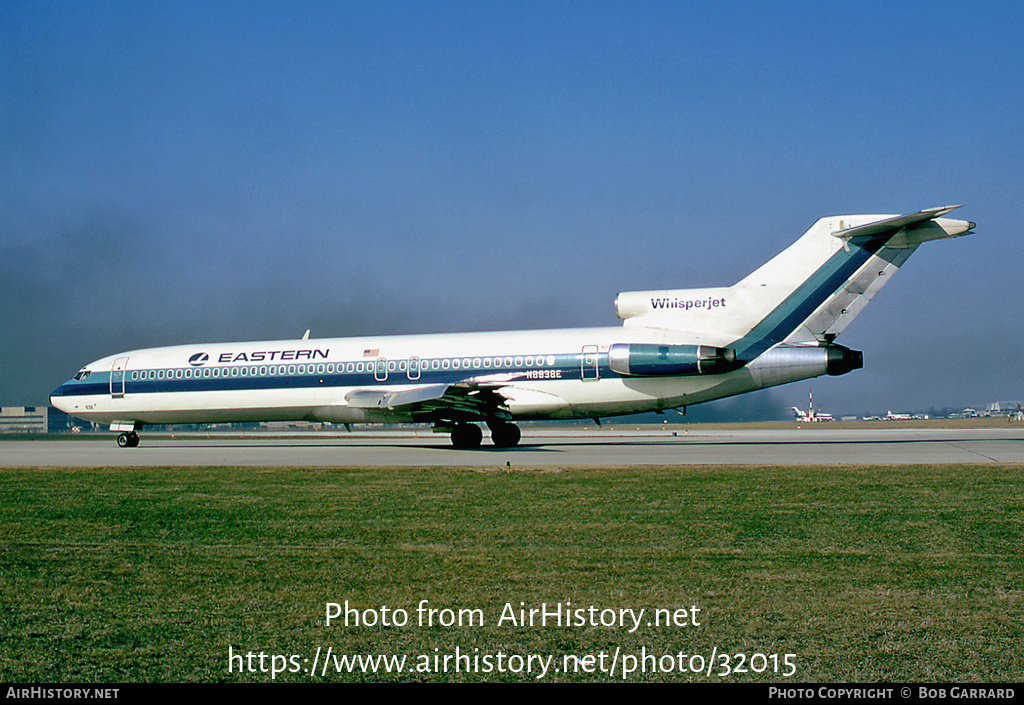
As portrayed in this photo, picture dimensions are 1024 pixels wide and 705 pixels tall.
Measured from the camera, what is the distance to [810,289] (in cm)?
2291

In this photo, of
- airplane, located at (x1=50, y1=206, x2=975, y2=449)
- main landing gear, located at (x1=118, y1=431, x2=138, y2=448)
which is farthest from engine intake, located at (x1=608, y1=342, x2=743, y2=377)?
main landing gear, located at (x1=118, y1=431, x2=138, y2=448)

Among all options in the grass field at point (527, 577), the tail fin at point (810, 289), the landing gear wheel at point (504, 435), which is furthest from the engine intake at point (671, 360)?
the grass field at point (527, 577)

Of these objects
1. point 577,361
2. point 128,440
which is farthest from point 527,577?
point 128,440

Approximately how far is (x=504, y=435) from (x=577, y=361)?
3544mm

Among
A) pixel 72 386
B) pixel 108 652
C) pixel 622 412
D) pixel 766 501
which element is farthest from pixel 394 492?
pixel 72 386

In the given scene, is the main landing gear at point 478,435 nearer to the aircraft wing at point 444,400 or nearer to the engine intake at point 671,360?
the aircraft wing at point 444,400

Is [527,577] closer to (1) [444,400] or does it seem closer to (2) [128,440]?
(1) [444,400]

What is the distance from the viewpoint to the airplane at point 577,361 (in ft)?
74.1

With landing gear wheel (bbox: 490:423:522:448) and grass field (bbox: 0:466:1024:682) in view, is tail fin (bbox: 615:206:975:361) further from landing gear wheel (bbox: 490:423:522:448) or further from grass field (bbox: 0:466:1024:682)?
grass field (bbox: 0:466:1024:682)

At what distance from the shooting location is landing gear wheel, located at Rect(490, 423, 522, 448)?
25922 mm

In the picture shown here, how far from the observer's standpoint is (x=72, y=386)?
98.5 ft

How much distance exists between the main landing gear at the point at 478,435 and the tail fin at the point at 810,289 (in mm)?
5571

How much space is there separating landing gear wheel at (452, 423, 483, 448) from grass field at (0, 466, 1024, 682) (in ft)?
41.1
